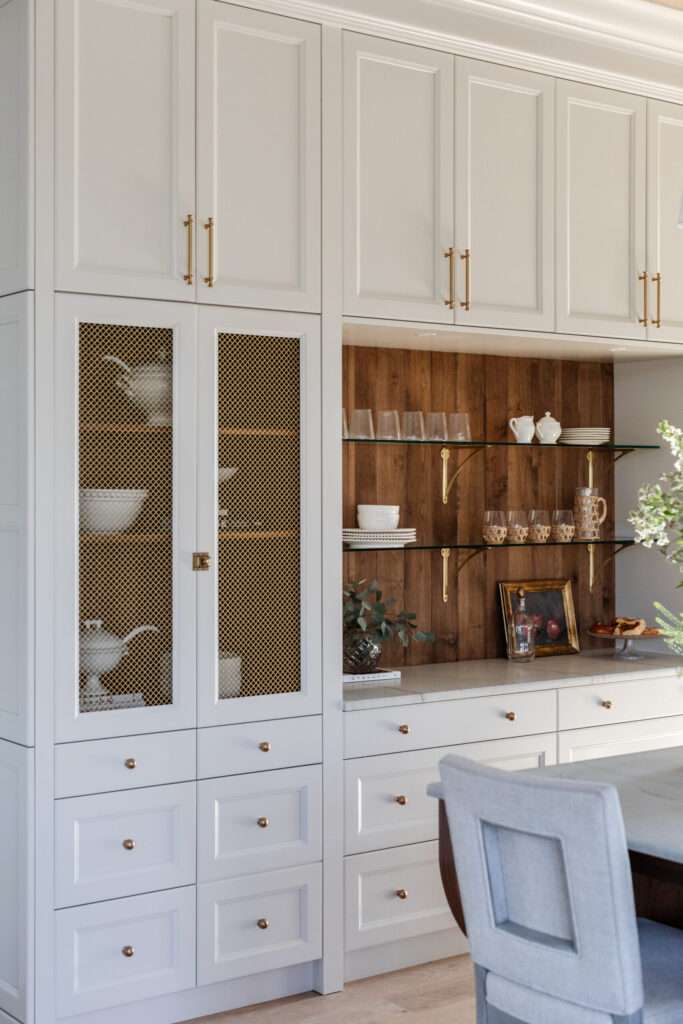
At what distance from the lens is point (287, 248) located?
3.45 m

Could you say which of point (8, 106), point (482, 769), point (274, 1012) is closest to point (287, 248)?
point (8, 106)

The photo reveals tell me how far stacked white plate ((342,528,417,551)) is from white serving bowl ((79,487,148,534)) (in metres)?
0.88

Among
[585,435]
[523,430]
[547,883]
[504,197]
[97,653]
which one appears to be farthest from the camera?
[585,435]

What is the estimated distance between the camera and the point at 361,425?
3.93 meters

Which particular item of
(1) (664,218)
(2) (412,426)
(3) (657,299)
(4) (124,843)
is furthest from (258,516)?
(1) (664,218)

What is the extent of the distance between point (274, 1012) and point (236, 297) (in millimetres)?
1911

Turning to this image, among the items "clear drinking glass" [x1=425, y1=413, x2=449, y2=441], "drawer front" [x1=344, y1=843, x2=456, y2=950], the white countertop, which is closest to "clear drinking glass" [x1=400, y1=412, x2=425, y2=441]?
"clear drinking glass" [x1=425, y1=413, x2=449, y2=441]

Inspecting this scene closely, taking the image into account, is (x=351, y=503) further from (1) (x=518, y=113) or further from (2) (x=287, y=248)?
(1) (x=518, y=113)

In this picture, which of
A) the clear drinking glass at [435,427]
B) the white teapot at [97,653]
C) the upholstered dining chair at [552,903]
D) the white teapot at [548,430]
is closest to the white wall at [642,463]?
the white teapot at [548,430]

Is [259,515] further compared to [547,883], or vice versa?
[259,515]

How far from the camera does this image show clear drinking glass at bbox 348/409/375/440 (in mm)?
3920

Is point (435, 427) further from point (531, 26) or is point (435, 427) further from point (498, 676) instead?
point (531, 26)

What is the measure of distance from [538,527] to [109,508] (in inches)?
69.0

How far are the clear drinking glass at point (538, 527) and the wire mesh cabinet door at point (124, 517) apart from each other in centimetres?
152
